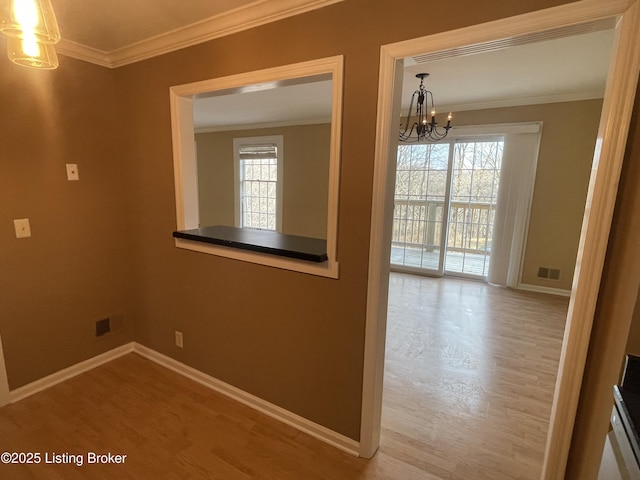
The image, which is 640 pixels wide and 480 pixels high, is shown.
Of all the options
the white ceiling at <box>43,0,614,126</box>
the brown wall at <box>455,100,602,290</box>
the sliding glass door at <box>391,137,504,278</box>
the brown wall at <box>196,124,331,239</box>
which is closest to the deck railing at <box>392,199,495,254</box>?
the sliding glass door at <box>391,137,504,278</box>

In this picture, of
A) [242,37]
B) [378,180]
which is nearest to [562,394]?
[378,180]

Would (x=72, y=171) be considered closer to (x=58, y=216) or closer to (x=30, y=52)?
(x=58, y=216)

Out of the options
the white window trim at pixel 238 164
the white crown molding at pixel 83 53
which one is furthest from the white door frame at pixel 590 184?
the white window trim at pixel 238 164

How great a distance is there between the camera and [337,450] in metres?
1.80

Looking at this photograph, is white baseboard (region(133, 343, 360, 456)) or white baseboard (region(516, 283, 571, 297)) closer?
white baseboard (region(133, 343, 360, 456))

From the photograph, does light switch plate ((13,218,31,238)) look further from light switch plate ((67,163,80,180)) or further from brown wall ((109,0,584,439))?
brown wall ((109,0,584,439))

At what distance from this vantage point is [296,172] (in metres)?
5.70

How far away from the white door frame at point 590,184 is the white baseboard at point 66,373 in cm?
220

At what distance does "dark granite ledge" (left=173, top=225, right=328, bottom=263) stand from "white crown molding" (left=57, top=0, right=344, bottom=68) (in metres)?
1.21

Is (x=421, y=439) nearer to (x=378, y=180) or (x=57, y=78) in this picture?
(x=378, y=180)

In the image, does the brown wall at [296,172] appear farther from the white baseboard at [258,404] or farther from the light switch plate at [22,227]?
the light switch plate at [22,227]

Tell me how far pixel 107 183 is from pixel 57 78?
74 centimetres

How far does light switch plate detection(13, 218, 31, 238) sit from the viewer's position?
2.05m

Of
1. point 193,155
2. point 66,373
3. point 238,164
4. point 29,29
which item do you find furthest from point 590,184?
point 238,164
